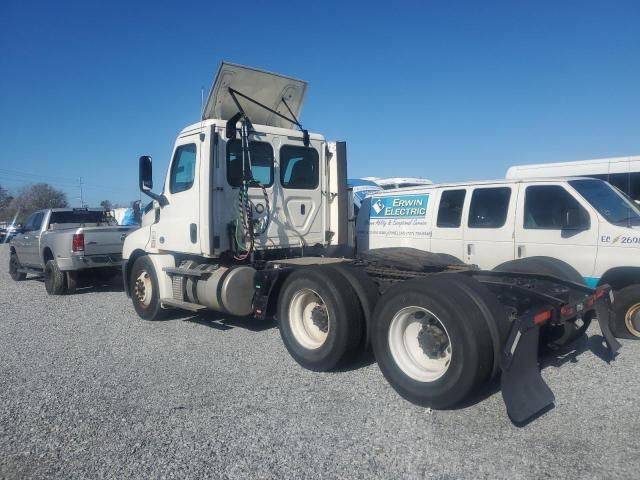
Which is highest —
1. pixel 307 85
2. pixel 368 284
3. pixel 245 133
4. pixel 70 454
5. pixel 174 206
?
pixel 307 85

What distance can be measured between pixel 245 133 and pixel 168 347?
2920mm

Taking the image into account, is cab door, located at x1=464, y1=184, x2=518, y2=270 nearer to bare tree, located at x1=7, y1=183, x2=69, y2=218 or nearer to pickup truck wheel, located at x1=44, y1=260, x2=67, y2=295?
pickup truck wheel, located at x1=44, y1=260, x2=67, y2=295

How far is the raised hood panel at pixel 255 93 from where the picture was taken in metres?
6.71

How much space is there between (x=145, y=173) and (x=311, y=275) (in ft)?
11.1

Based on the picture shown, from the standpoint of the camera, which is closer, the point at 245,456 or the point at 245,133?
the point at 245,456

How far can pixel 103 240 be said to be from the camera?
10.8 metres

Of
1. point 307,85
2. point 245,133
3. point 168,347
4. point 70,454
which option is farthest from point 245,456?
point 307,85

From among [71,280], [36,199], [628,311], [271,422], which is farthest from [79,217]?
[36,199]

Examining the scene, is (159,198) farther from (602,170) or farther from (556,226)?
(602,170)

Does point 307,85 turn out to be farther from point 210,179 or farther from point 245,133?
point 210,179

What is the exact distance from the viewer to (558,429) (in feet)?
12.6

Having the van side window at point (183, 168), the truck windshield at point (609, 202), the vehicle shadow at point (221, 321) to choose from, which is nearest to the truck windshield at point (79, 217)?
the vehicle shadow at point (221, 321)

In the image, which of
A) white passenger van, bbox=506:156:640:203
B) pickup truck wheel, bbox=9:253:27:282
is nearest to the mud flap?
white passenger van, bbox=506:156:640:203

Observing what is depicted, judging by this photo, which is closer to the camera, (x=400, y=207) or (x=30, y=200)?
(x=400, y=207)
